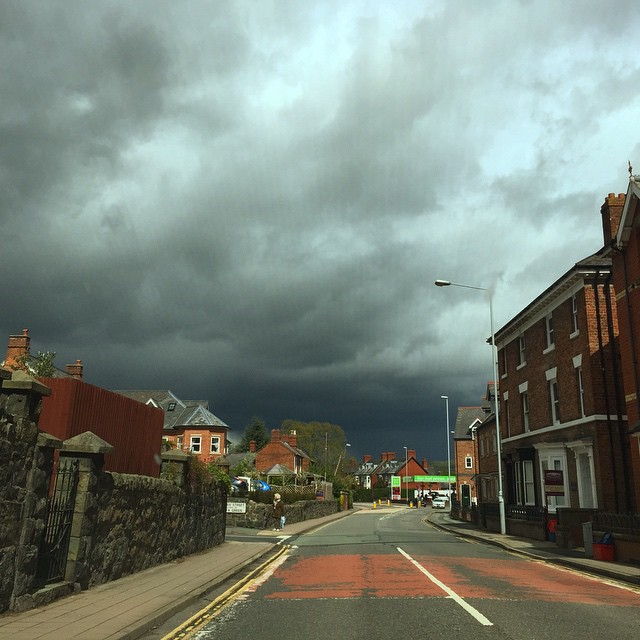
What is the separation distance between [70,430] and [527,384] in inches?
1014

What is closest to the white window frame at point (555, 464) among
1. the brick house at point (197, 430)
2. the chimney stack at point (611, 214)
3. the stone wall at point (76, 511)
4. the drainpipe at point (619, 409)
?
the drainpipe at point (619, 409)

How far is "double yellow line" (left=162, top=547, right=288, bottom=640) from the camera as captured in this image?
792cm

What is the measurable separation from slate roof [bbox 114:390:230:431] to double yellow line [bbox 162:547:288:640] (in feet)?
187

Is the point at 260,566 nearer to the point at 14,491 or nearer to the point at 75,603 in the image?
the point at 75,603

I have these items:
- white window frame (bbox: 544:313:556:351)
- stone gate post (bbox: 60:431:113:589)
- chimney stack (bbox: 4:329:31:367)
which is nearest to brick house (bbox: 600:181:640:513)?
white window frame (bbox: 544:313:556:351)

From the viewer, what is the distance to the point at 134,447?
44.9 feet

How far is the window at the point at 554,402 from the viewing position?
28.5 m

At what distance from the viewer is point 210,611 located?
9562 millimetres

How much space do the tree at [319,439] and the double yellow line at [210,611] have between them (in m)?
100

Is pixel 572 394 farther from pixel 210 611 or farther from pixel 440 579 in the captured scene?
pixel 210 611

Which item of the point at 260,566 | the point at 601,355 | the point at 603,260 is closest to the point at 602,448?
the point at 601,355

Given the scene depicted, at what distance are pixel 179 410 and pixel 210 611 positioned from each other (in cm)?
6691

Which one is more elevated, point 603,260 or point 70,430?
point 603,260

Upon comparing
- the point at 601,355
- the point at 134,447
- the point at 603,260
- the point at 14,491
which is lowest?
the point at 14,491
